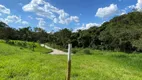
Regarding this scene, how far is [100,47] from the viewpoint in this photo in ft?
161

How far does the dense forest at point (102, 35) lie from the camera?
3250 centimetres

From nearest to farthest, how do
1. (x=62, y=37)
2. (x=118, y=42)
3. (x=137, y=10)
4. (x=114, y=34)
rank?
(x=137, y=10) < (x=114, y=34) < (x=118, y=42) < (x=62, y=37)

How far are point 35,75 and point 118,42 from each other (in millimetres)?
39022

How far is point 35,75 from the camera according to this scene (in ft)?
25.5

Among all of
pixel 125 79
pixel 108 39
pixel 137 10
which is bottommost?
pixel 125 79

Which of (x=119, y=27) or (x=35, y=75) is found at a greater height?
(x=119, y=27)

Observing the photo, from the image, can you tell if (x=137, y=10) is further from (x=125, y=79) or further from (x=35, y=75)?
(x=35, y=75)

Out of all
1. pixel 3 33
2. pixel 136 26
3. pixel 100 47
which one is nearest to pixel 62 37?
pixel 100 47

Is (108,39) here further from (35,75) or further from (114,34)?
(35,75)

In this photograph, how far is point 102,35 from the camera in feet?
154

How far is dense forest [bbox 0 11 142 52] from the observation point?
3250 cm

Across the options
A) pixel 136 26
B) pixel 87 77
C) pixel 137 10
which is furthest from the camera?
pixel 136 26

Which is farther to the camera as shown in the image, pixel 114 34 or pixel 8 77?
pixel 114 34

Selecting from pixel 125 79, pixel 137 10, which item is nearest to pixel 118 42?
pixel 137 10
